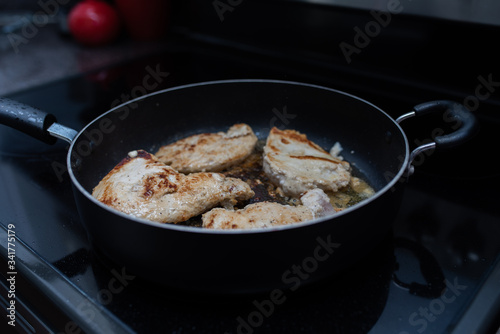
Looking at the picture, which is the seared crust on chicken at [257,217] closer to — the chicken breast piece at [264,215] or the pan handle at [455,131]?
the chicken breast piece at [264,215]

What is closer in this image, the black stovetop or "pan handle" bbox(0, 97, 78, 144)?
the black stovetop

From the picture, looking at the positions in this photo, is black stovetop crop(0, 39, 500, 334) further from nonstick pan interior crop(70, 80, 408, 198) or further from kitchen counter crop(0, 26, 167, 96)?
kitchen counter crop(0, 26, 167, 96)

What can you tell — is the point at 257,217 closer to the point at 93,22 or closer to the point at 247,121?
the point at 247,121

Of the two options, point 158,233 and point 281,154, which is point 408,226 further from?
point 158,233

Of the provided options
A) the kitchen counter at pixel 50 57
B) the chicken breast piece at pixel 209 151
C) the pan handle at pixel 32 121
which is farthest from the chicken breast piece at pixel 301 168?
the kitchen counter at pixel 50 57

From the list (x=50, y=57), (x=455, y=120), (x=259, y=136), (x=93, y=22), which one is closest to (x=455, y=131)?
(x=455, y=120)

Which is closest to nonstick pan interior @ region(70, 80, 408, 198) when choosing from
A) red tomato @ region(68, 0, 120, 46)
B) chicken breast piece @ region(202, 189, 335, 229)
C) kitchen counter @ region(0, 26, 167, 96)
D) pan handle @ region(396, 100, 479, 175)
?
pan handle @ region(396, 100, 479, 175)
